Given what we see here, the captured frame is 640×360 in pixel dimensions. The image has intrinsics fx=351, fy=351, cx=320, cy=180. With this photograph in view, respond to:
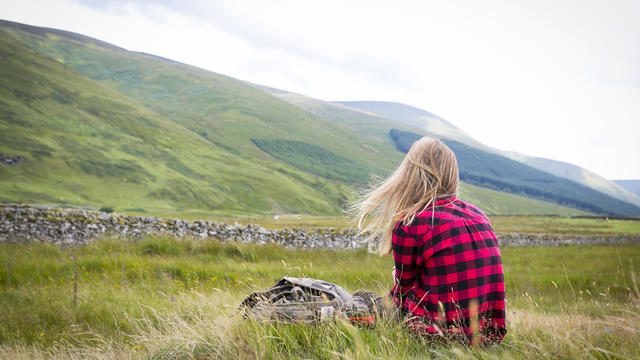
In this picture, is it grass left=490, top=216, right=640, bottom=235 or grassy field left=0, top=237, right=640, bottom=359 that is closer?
grassy field left=0, top=237, right=640, bottom=359

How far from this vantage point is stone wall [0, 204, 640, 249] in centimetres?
1115

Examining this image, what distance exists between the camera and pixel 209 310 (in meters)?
4.56

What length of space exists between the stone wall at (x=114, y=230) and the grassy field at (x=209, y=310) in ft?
4.32

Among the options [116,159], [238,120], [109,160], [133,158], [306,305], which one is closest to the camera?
Result: [306,305]

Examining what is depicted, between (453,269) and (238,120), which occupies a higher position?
(238,120)

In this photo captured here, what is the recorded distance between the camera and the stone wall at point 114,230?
11.1 metres

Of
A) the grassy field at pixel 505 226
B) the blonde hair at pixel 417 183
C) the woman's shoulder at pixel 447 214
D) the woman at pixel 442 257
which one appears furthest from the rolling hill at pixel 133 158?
the woman's shoulder at pixel 447 214

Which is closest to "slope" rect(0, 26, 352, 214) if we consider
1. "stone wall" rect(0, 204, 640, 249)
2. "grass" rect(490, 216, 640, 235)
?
"stone wall" rect(0, 204, 640, 249)

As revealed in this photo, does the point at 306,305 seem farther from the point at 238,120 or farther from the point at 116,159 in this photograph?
the point at 238,120

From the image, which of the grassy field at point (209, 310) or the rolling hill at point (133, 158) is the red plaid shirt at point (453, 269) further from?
the rolling hill at point (133, 158)

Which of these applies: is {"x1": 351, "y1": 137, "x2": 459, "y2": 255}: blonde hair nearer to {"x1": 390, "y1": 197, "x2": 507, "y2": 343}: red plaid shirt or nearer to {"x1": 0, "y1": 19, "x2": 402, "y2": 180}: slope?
{"x1": 390, "y1": 197, "x2": 507, "y2": 343}: red plaid shirt

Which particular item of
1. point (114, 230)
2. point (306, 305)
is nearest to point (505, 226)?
point (114, 230)

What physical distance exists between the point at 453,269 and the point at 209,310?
316 cm

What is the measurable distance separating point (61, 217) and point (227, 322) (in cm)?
1157
